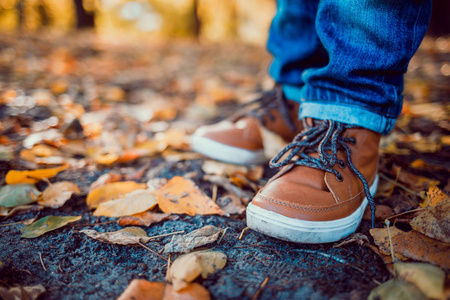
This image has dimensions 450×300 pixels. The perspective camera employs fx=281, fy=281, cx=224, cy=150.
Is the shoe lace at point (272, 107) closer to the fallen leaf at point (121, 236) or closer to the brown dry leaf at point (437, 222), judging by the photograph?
the brown dry leaf at point (437, 222)

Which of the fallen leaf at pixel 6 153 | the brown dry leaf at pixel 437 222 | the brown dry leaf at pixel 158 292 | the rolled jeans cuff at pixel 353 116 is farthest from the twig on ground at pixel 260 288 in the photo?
the fallen leaf at pixel 6 153

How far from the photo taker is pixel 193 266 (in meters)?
0.71

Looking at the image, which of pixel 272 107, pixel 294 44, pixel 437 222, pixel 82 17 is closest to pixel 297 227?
pixel 437 222

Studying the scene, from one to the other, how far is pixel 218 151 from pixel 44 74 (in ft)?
7.56

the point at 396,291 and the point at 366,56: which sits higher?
the point at 366,56

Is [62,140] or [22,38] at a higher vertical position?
[22,38]

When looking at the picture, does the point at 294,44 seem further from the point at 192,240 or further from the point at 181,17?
the point at 181,17

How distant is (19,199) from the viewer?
40.5 inches

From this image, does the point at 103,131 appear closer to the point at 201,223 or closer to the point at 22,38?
the point at 201,223

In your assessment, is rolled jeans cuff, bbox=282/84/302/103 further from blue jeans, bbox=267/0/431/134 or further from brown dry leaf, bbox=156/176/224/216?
brown dry leaf, bbox=156/176/224/216

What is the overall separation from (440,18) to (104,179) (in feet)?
23.3

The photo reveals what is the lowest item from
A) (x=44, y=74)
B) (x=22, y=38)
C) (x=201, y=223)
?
(x=201, y=223)

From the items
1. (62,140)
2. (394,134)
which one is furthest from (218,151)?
(394,134)

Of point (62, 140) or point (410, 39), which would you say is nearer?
point (410, 39)
